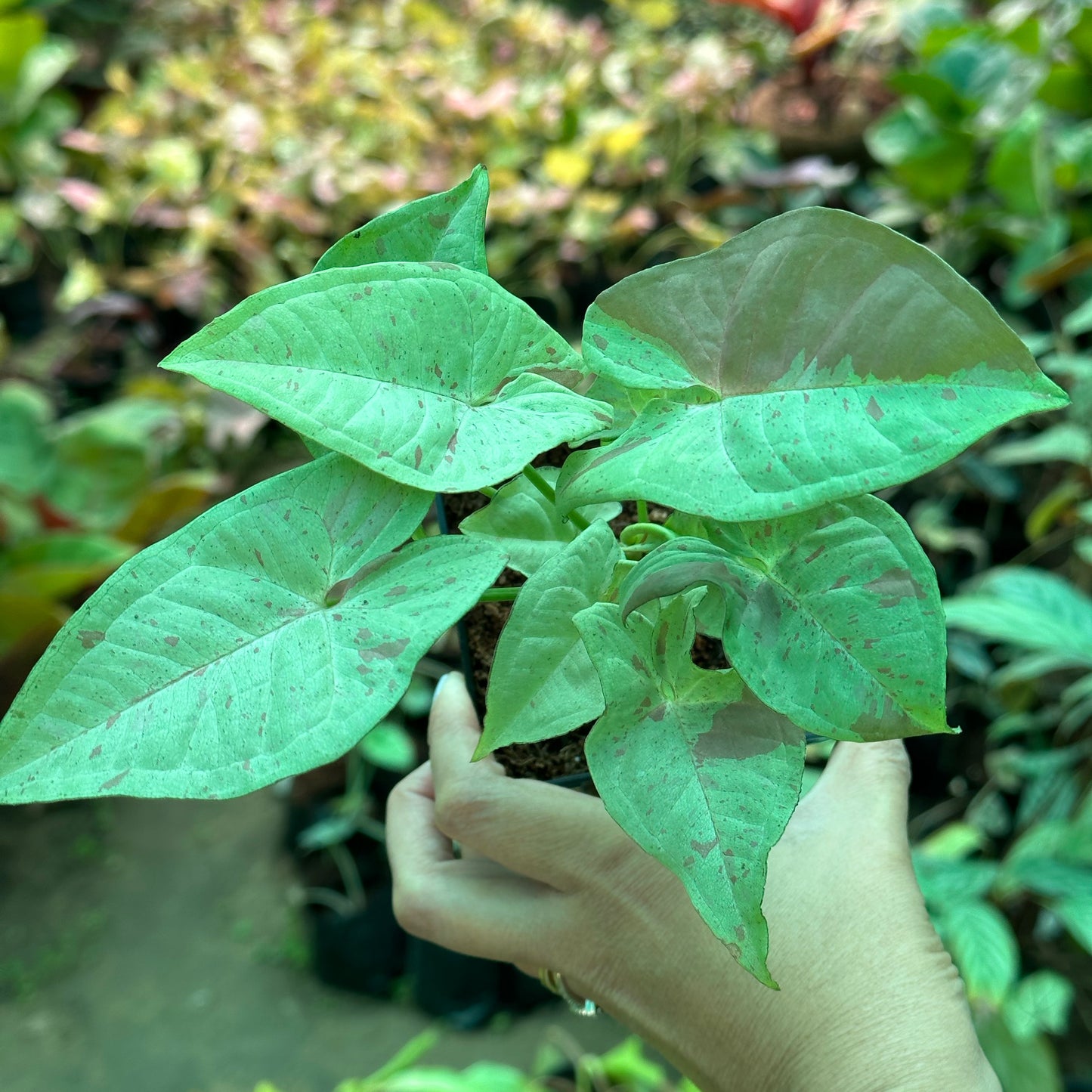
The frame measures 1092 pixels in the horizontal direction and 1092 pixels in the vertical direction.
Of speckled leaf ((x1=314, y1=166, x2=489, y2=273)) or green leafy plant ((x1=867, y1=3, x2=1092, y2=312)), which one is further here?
green leafy plant ((x1=867, y1=3, x2=1092, y2=312))

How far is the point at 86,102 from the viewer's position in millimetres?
2986

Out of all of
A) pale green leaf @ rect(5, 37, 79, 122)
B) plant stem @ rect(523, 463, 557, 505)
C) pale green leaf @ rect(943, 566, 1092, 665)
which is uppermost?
plant stem @ rect(523, 463, 557, 505)

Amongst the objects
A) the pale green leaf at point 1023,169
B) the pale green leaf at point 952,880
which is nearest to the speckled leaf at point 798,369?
the pale green leaf at point 952,880

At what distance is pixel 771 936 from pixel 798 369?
0.32 m

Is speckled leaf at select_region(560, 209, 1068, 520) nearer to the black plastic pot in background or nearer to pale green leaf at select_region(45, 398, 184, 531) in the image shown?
the black plastic pot in background

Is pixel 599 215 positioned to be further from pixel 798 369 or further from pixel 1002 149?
pixel 798 369

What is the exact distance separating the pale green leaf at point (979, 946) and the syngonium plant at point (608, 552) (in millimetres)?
809

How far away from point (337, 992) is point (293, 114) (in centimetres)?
210

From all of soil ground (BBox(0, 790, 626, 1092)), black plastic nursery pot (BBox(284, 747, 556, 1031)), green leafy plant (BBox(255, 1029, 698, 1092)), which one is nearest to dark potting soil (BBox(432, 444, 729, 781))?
green leafy plant (BBox(255, 1029, 698, 1092))

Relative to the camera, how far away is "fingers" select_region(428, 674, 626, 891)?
54 centimetres

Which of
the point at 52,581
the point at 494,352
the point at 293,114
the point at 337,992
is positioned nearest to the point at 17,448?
the point at 52,581

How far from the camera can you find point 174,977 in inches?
59.8

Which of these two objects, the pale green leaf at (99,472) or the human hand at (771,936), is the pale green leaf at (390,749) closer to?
the pale green leaf at (99,472)

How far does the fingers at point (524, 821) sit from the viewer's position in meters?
0.54
